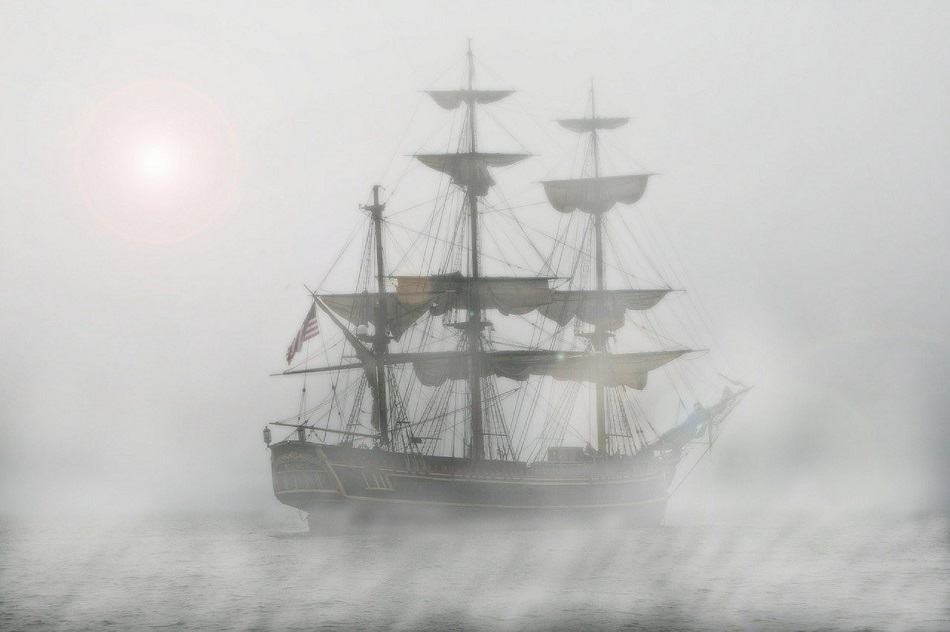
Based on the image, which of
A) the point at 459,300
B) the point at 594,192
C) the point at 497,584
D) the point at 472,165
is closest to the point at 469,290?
the point at 459,300

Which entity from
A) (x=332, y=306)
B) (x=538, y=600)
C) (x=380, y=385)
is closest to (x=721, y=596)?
(x=538, y=600)

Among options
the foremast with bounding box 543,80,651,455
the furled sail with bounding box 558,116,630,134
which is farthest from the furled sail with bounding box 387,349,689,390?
the furled sail with bounding box 558,116,630,134

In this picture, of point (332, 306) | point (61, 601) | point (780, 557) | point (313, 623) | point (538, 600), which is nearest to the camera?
point (313, 623)

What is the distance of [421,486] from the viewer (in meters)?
75.4

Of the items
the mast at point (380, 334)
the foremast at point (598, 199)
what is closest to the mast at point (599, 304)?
the foremast at point (598, 199)

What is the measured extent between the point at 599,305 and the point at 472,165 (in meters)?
14.5

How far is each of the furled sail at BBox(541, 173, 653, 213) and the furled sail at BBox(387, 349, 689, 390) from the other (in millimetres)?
10835

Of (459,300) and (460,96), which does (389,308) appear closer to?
(459,300)

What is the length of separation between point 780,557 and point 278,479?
30.6 metres

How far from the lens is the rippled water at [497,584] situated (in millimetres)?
43625

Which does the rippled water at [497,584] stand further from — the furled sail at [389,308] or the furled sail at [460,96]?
the furled sail at [460,96]

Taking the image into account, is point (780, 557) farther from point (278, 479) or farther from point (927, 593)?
point (278, 479)

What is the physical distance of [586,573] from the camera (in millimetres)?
56156

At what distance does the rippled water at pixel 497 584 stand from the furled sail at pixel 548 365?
1135 centimetres
